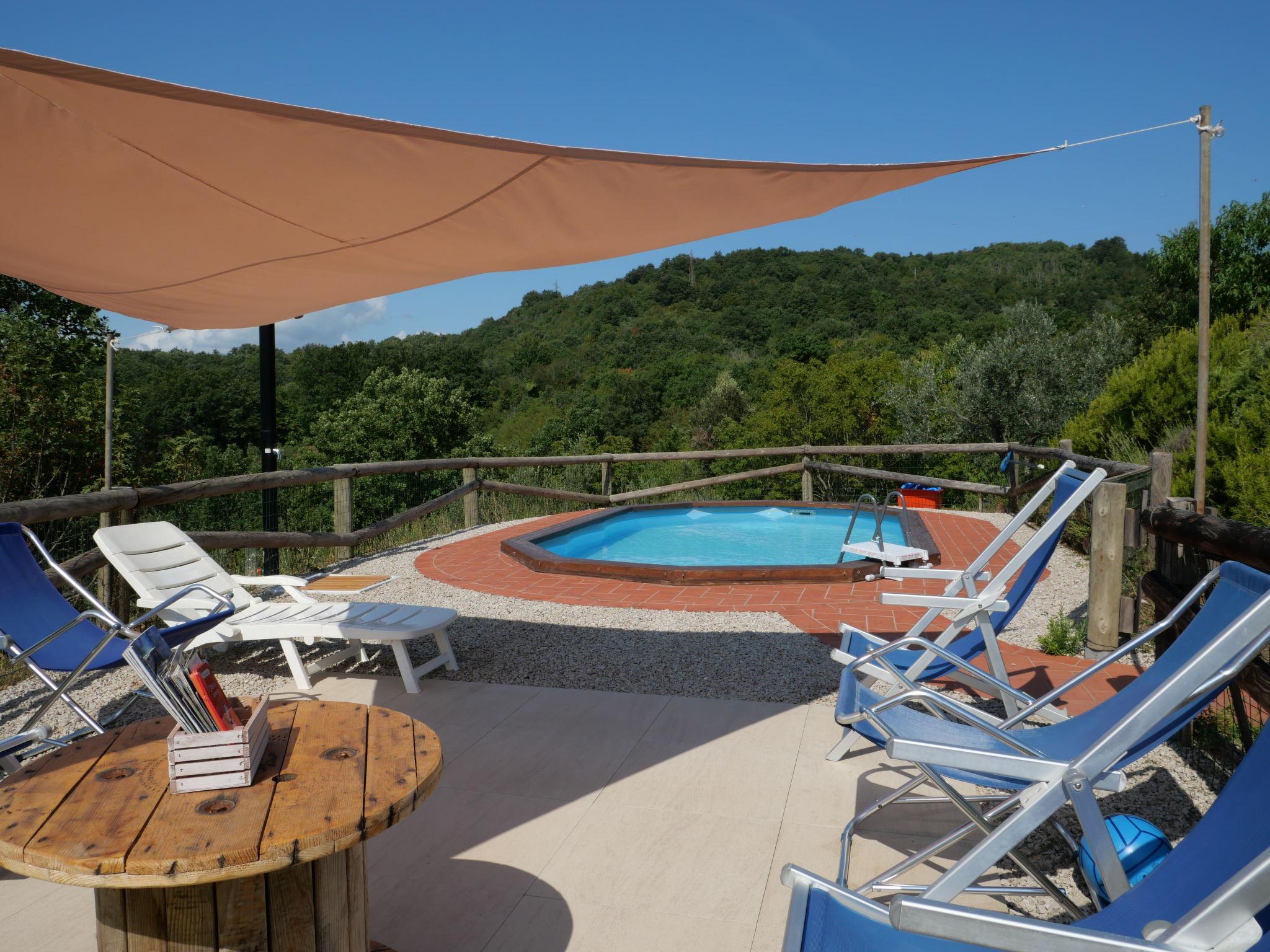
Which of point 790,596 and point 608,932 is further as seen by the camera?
point 790,596

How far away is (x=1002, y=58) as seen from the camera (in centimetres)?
1898

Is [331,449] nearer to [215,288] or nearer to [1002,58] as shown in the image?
[1002,58]

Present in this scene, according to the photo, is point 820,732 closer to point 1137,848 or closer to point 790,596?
point 1137,848

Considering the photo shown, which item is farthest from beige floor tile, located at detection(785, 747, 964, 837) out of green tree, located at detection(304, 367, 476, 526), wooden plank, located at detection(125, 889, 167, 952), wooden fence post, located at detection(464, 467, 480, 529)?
green tree, located at detection(304, 367, 476, 526)

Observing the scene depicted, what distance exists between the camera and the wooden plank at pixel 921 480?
9.05 m

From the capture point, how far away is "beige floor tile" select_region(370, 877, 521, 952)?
1.97m

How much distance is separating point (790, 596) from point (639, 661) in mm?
1735

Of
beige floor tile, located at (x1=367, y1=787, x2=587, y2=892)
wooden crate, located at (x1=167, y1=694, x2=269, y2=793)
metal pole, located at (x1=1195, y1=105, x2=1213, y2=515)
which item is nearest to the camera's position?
wooden crate, located at (x1=167, y1=694, x2=269, y2=793)

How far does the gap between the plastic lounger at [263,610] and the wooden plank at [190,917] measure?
2.29 meters

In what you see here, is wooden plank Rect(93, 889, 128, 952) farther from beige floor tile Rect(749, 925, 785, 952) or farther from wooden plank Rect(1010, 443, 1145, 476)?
wooden plank Rect(1010, 443, 1145, 476)

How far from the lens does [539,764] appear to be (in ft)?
9.71

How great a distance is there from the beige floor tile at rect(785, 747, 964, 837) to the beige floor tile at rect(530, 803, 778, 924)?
189 mm

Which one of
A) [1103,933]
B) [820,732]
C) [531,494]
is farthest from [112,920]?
Result: [531,494]

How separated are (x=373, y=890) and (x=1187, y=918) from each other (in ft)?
6.20
